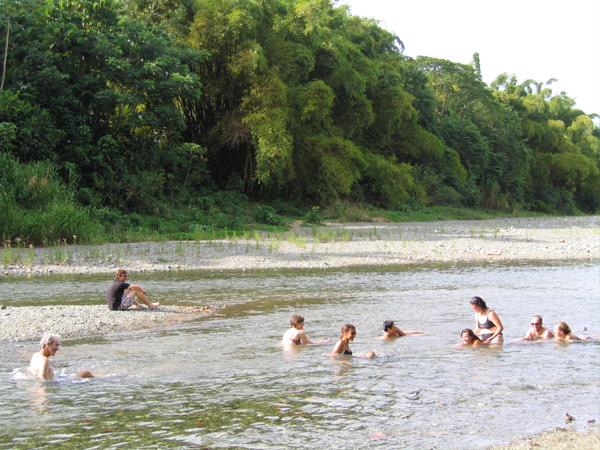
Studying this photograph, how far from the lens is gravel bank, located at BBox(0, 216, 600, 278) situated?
24422 millimetres

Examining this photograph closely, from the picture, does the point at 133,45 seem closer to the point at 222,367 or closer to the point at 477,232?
the point at 477,232

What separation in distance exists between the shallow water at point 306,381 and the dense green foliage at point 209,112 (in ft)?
46.1

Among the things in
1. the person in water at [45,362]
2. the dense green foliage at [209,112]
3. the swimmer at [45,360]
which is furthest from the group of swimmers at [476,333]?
the dense green foliage at [209,112]

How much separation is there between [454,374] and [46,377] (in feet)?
20.4

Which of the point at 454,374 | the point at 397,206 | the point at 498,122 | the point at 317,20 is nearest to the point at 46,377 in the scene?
the point at 454,374

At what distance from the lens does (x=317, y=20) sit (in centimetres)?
4128

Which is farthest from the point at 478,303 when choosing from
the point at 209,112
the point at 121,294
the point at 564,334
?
the point at 209,112

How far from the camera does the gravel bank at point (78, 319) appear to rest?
1476 centimetres

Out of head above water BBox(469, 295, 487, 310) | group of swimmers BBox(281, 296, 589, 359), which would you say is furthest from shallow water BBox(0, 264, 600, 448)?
head above water BBox(469, 295, 487, 310)

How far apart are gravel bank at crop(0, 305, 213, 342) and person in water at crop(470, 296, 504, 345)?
6.05 meters

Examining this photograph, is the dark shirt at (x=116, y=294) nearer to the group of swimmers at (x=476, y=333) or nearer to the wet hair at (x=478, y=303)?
the group of swimmers at (x=476, y=333)

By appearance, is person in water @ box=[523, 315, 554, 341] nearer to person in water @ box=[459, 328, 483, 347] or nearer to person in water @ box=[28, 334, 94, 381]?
person in water @ box=[459, 328, 483, 347]

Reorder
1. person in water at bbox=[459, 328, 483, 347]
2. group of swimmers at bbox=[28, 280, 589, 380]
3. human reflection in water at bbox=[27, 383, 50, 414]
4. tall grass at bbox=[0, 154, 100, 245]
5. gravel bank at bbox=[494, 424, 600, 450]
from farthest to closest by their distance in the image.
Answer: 1. tall grass at bbox=[0, 154, 100, 245]
2. person in water at bbox=[459, 328, 483, 347]
3. group of swimmers at bbox=[28, 280, 589, 380]
4. human reflection in water at bbox=[27, 383, 50, 414]
5. gravel bank at bbox=[494, 424, 600, 450]

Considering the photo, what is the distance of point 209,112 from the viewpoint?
4222 centimetres
